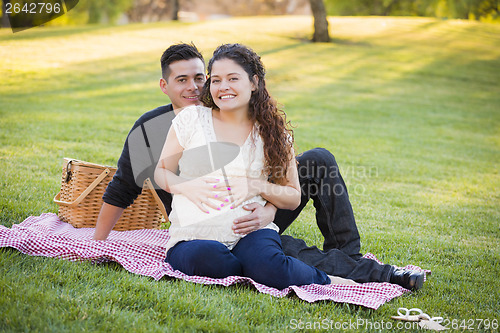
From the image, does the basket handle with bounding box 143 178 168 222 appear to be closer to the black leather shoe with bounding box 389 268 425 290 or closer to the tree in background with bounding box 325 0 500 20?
the black leather shoe with bounding box 389 268 425 290

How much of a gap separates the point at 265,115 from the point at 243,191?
474mm

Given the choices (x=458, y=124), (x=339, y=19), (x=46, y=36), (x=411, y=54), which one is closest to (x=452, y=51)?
(x=411, y=54)

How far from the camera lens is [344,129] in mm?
9711

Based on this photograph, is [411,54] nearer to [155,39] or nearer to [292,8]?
[155,39]

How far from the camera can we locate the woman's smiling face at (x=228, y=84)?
112 inches

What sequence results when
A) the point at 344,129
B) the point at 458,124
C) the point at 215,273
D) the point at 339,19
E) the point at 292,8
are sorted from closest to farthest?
the point at 215,273 < the point at 344,129 < the point at 458,124 < the point at 339,19 < the point at 292,8

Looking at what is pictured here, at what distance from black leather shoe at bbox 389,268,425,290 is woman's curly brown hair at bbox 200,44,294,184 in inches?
33.4

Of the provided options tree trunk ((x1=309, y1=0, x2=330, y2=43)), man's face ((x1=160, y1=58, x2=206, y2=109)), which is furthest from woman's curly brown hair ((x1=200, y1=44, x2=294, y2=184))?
tree trunk ((x1=309, y1=0, x2=330, y2=43))

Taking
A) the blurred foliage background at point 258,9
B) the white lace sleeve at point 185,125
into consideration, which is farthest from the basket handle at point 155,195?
the blurred foliage background at point 258,9

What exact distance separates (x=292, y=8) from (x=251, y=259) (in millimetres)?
34283

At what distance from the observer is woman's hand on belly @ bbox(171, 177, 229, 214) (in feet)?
8.96

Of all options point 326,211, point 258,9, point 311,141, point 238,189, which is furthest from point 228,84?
point 258,9

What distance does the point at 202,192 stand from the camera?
2.75 metres

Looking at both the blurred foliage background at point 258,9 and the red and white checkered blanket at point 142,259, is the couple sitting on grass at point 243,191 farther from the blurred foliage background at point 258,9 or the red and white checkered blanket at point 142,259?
the blurred foliage background at point 258,9
